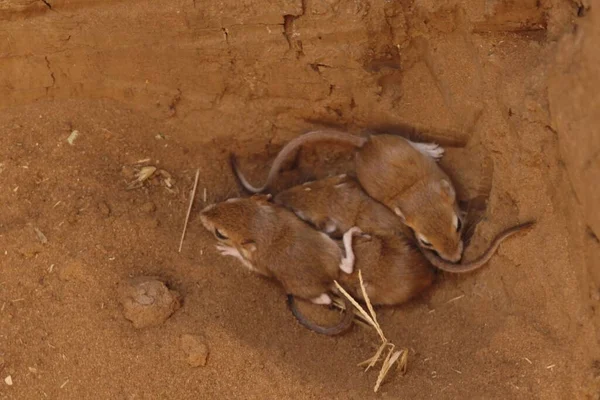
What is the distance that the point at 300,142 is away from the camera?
5.23 metres

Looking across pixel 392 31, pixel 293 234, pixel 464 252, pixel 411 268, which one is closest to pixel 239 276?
pixel 293 234

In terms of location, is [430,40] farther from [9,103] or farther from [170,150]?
[9,103]

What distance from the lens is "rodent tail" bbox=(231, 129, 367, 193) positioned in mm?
5183

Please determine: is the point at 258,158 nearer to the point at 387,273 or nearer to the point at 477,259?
the point at 387,273

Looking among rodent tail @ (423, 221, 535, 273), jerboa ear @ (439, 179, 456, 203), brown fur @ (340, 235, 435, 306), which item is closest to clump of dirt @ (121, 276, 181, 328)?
brown fur @ (340, 235, 435, 306)

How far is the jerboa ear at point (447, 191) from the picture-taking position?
499 centimetres

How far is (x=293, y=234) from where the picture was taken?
5008 millimetres

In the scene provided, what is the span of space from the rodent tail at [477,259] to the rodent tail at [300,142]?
0.90 metres

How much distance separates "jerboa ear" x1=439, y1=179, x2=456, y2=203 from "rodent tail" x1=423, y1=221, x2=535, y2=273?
1.22 feet

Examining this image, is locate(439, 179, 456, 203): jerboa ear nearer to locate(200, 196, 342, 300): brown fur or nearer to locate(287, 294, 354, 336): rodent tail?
locate(200, 196, 342, 300): brown fur

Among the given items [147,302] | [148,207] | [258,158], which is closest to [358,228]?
[258,158]

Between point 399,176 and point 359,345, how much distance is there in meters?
1.14

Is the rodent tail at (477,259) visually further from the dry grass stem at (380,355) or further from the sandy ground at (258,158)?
the dry grass stem at (380,355)

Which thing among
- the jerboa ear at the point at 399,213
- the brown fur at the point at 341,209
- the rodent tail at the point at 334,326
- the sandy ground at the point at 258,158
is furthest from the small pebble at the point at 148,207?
the jerboa ear at the point at 399,213
